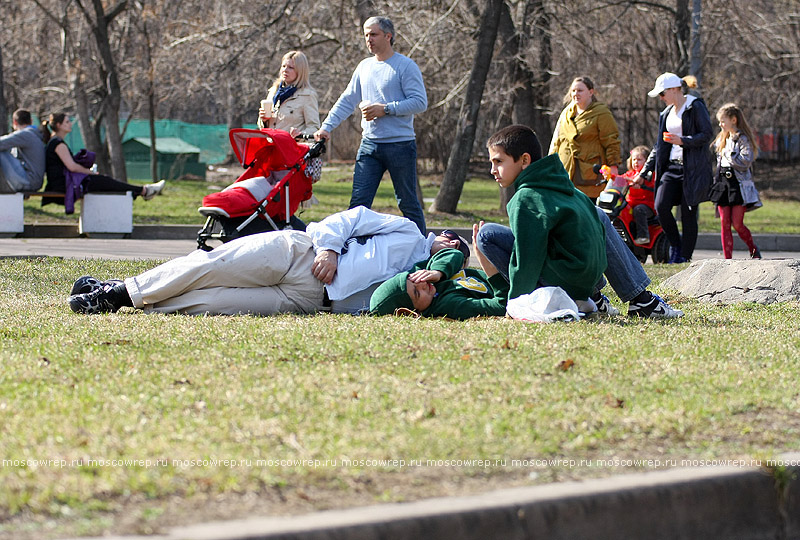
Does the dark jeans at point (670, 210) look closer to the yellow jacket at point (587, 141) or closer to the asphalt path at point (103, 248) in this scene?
the yellow jacket at point (587, 141)

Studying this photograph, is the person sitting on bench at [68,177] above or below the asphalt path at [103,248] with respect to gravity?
above

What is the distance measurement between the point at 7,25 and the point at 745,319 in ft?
84.4

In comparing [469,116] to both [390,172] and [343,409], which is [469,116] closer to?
[390,172]

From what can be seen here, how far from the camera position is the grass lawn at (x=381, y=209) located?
1648 centimetres

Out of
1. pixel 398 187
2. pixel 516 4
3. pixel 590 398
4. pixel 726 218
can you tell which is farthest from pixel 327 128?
pixel 516 4

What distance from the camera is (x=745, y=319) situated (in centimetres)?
639

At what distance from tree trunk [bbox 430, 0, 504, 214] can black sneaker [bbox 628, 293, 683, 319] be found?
37.3 feet

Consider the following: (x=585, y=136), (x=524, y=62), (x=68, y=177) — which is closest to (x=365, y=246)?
(x=585, y=136)

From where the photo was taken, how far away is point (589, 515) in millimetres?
3102

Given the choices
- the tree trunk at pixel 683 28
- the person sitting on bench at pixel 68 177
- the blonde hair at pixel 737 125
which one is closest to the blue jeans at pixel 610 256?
the blonde hair at pixel 737 125

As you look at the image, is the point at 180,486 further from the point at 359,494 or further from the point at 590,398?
the point at 590,398

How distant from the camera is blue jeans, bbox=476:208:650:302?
6145 mm

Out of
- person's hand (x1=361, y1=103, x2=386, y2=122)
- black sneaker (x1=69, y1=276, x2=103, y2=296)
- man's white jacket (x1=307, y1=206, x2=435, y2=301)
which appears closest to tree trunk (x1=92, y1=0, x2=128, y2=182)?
person's hand (x1=361, y1=103, x2=386, y2=122)

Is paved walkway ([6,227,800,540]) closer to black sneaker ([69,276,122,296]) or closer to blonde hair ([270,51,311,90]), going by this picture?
black sneaker ([69,276,122,296])
